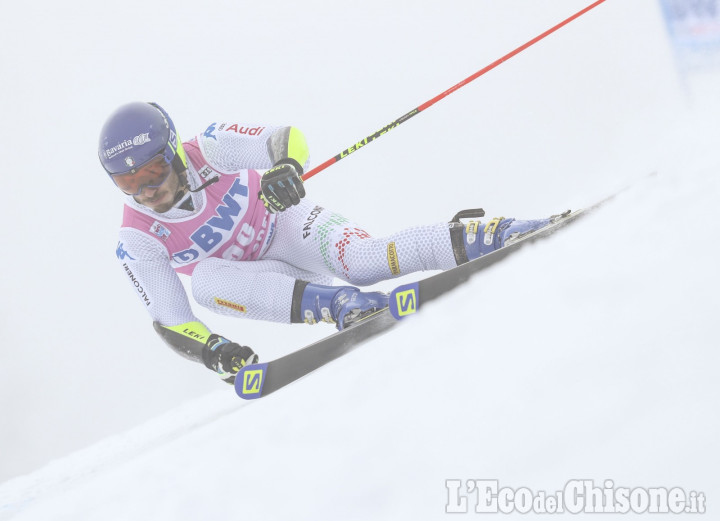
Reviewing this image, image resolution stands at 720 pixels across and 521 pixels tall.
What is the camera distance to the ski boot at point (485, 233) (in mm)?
3041

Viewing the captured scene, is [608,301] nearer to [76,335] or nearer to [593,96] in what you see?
[593,96]

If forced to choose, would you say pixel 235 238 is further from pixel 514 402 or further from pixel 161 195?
pixel 514 402

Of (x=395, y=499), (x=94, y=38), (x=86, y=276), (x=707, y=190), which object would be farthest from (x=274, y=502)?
(x=94, y=38)

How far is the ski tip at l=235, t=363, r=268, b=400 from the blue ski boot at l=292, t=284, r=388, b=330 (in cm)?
45

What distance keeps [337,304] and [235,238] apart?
0.73 meters

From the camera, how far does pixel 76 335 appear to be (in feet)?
21.0

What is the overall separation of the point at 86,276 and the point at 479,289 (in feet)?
15.9

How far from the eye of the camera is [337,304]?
11.5 feet

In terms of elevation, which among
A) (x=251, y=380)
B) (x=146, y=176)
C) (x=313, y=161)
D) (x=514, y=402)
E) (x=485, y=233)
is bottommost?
(x=251, y=380)

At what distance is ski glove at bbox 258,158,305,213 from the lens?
10.8ft

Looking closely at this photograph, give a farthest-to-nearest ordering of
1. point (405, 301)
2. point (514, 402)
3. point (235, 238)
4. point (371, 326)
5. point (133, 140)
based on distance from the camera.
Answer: point (235, 238) < point (133, 140) < point (371, 326) < point (405, 301) < point (514, 402)

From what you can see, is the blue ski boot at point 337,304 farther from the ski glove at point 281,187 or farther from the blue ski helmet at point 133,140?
the blue ski helmet at point 133,140

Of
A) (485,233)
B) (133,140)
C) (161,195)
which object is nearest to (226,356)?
(161,195)

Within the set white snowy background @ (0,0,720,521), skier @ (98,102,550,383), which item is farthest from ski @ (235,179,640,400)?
skier @ (98,102,550,383)
